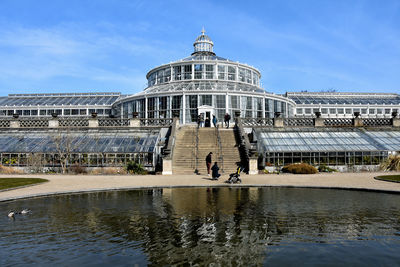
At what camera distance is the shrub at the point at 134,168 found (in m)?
28.5

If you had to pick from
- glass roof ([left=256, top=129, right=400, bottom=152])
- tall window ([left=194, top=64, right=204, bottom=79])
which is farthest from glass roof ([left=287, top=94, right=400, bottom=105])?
glass roof ([left=256, top=129, right=400, bottom=152])

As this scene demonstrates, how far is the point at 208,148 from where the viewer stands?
3116 centimetres

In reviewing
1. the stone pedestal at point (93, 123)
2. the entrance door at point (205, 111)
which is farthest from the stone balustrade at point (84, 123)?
the entrance door at point (205, 111)

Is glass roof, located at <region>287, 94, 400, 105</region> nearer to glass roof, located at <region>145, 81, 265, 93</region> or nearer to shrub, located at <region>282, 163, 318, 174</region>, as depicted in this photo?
glass roof, located at <region>145, 81, 265, 93</region>

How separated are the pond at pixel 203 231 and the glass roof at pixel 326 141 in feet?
53.7

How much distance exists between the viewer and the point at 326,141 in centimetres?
3259

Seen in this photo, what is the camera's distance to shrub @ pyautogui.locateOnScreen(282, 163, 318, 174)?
27.5 metres

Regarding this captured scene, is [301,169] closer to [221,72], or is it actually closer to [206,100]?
[206,100]

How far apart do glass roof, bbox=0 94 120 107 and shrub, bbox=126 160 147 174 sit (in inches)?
1395

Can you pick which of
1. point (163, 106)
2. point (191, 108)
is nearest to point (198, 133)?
point (191, 108)

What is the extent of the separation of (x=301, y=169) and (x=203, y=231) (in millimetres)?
20360

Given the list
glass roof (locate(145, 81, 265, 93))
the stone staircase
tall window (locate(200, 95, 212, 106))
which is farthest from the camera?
glass roof (locate(145, 81, 265, 93))

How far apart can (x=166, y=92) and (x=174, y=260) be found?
130 ft

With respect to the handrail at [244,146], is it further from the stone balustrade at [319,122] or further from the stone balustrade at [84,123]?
the stone balustrade at [84,123]
